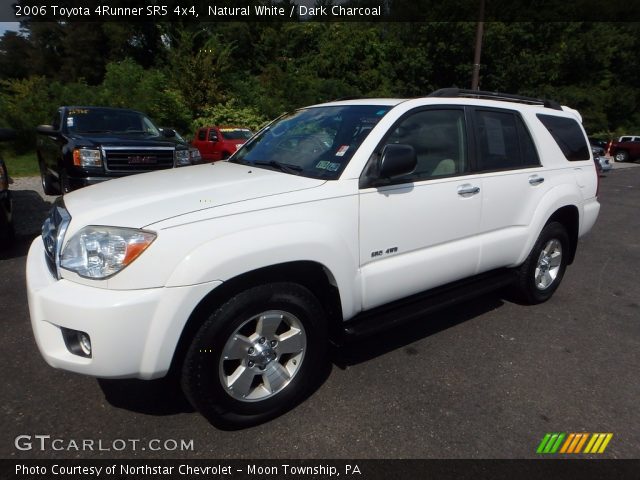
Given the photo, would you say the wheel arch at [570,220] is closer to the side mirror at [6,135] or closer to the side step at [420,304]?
the side step at [420,304]

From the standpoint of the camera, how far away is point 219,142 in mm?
15586

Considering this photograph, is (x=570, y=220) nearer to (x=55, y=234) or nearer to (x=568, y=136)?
(x=568, y=136)

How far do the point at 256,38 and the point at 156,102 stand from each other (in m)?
16.6

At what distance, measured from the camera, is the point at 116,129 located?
24.3 ft

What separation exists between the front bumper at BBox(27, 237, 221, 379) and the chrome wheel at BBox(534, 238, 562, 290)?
3.20 metres

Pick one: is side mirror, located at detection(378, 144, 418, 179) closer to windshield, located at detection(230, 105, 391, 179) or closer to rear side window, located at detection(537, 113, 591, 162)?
windshield, located at detection(230, 105, 391, 179)

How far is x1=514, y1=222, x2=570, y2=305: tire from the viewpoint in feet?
13.1

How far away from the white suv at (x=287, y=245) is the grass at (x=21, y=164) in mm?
11243

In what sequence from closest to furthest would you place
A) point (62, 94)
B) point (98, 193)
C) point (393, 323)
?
point (98, 193), point (393, 323), point (62, 94)

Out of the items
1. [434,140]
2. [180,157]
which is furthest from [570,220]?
[180,157]

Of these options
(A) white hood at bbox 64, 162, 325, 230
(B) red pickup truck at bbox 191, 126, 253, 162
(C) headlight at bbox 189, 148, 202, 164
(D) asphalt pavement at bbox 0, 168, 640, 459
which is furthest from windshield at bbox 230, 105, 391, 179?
(B) red pickup truck at bbox 191, 126, 253, 162
